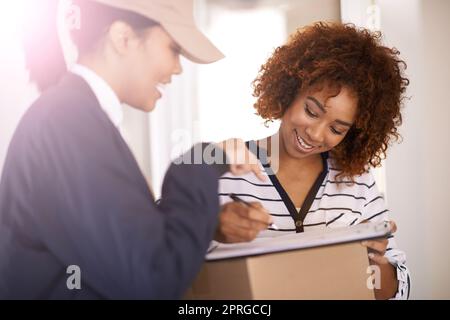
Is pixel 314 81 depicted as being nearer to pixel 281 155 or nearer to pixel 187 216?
pixel 281 155

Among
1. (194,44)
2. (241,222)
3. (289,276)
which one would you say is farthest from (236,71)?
(289,276)

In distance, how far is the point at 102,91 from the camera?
0.94 m

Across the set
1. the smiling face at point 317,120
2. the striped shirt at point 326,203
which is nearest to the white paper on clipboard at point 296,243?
the striped shirt at point 326,203

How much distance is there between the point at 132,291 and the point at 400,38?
2.78ft

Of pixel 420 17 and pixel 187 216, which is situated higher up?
pixel 420 17

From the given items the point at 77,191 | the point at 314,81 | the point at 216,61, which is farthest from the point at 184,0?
the point at 77,191

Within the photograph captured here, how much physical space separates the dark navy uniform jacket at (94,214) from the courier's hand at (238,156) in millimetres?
74

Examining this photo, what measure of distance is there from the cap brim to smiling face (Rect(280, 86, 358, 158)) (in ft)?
0.68

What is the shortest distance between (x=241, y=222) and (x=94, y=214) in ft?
0.87

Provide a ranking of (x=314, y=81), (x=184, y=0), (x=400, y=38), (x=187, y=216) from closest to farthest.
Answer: (x=187, y=216) → (x=184, y=0) → (x=314, y=81) → (x=400, y=38)

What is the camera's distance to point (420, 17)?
126 cm

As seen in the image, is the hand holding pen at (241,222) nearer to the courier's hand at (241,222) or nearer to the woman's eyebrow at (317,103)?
the courier's hand at (241,222)

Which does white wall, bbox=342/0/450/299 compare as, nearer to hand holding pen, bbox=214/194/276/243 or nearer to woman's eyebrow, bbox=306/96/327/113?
woman's eyebrow, bbox=306/96/327/113

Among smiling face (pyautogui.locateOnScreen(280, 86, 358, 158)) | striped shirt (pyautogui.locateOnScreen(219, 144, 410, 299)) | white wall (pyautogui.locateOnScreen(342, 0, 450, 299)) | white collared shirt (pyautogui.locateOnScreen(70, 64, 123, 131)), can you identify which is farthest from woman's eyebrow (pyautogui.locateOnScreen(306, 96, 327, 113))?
white collared shirt (pyautogui.locateOnScreen(70, 64, 123, 131))
